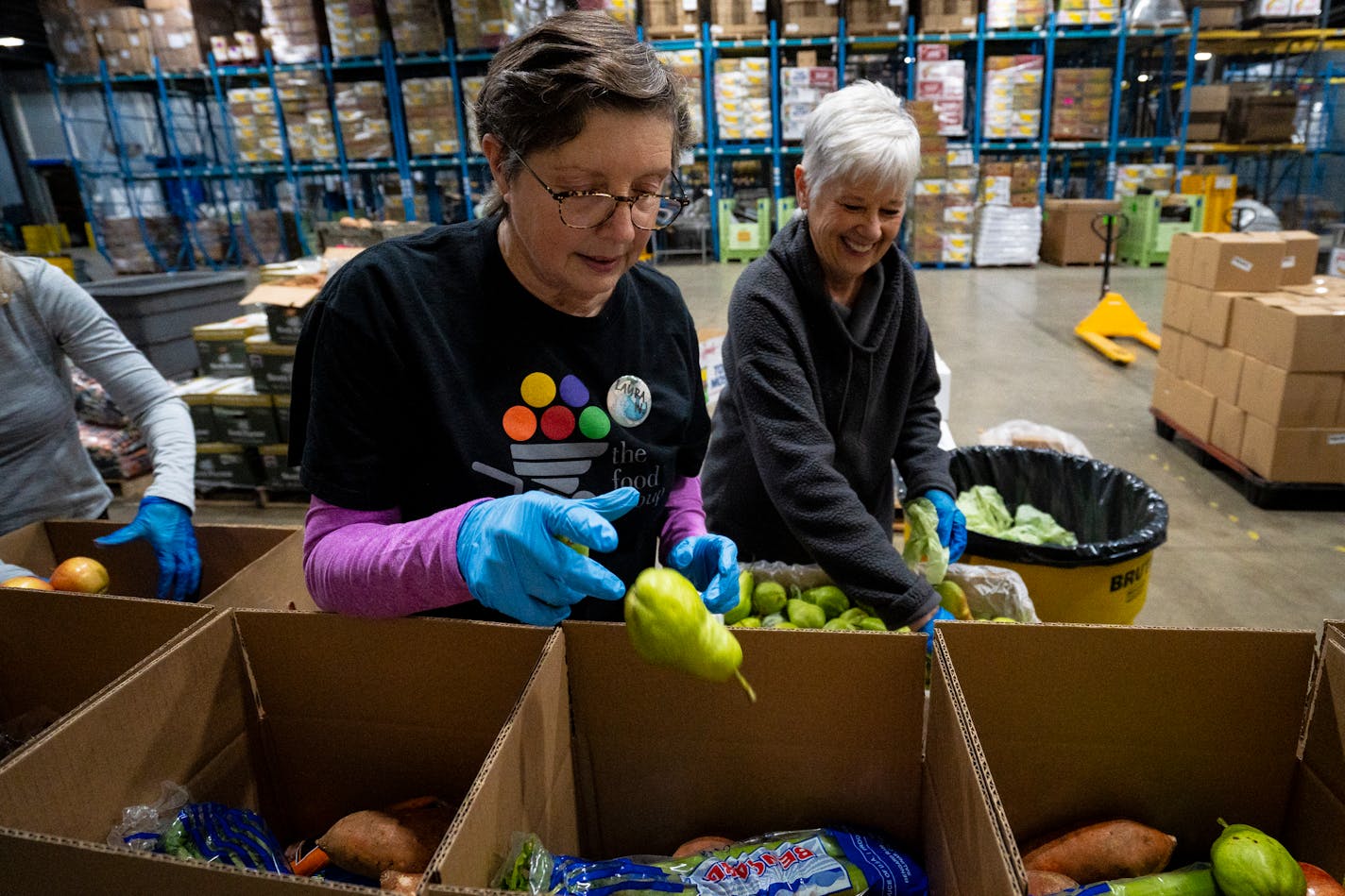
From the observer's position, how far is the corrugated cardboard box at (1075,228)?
10234 mm

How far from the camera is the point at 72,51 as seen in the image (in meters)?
11.1

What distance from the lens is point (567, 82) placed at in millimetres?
973

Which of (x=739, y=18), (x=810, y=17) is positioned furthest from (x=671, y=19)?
(x=810, y=17)

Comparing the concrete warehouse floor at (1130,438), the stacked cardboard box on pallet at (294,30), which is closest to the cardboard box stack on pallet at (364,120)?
the stacked cardboard box on pallet at (294,30)

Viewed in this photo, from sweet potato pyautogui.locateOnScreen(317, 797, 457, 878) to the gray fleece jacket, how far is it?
0.86 m

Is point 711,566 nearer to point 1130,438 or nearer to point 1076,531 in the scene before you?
point 1076,531

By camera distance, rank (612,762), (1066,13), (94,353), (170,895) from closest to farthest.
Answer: (170,895)
(612,762)
(94,353)
(1066,13)

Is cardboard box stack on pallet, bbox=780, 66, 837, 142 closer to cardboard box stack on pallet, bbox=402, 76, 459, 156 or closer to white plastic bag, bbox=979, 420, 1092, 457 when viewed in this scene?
cardboard box stack on pallet, bbox=402, 76, 459, 156

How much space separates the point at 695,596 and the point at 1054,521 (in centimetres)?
233

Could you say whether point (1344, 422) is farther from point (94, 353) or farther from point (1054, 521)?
point (94, 353)

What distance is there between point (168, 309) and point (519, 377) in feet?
17.5

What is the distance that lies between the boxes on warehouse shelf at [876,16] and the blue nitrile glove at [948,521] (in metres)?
10.1

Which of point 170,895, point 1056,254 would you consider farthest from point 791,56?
point 170,895

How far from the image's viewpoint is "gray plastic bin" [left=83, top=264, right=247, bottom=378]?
5156 mm
